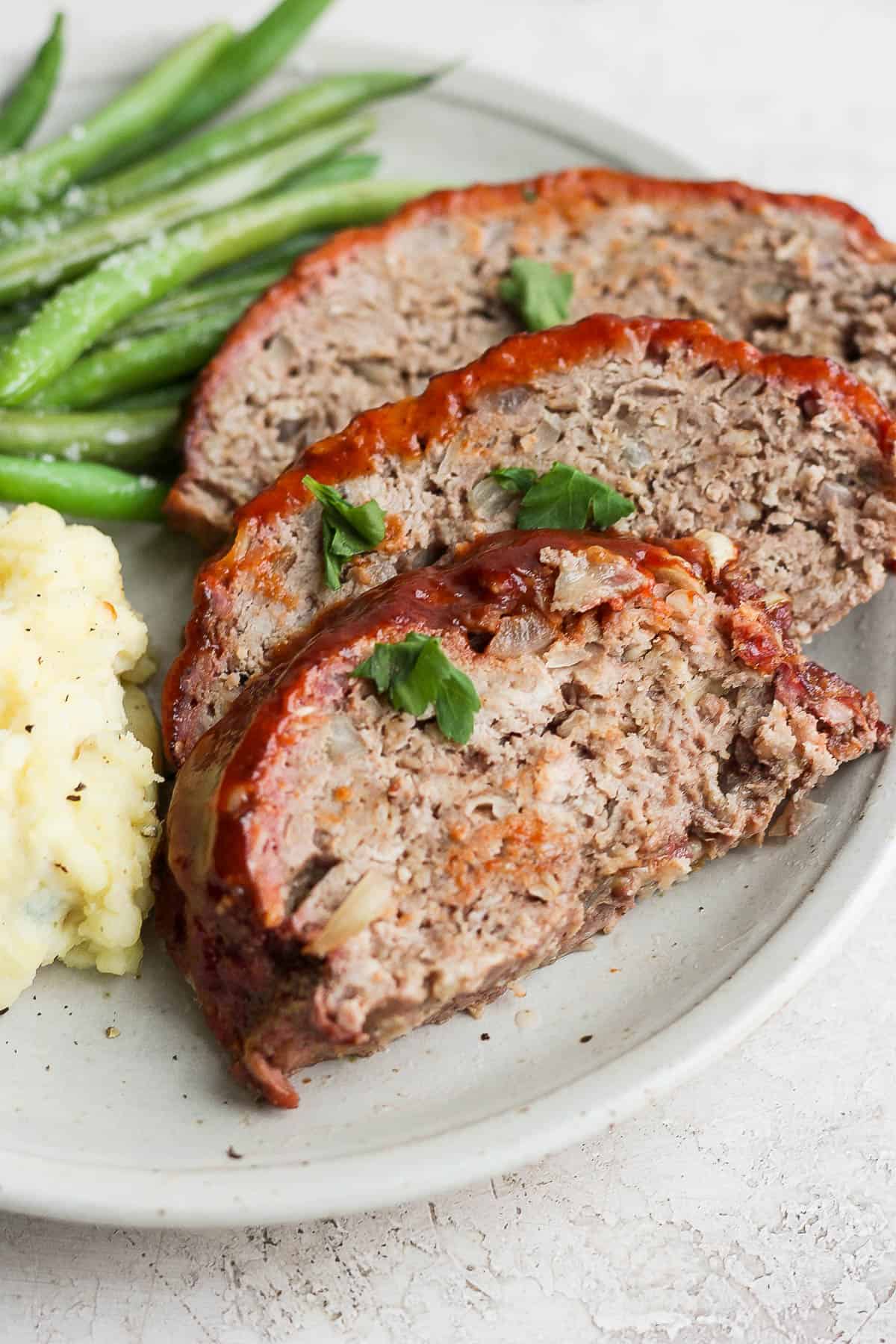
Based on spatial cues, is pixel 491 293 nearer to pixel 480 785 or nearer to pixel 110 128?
pixel 110 128

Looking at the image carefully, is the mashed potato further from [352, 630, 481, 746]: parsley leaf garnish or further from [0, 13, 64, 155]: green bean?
[0, 13, 64, 155]: green bean

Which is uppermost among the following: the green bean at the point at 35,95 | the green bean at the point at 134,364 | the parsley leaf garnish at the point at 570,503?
the green bean at the point at 35,95

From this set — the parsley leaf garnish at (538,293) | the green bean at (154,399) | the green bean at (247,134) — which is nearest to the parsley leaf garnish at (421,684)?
the parsley leaf garnish at (538,293)

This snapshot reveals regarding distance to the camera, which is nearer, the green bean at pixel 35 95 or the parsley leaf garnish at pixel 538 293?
the parsley leaf garnish at pixel 538 293

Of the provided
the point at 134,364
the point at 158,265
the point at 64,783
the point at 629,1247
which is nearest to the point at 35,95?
Answer: the point at 158,265

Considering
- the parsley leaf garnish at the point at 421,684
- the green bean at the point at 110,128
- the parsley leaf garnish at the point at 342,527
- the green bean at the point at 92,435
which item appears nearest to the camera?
the parsley leaf garnish at the point at 421,684

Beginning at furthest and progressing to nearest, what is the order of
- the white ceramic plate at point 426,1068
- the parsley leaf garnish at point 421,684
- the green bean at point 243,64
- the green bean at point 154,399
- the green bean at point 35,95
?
the green bean at point 243,64 < the green bean at point 35,95 < the green bean at point 154,399 < the parsley leaf garnish at point 421,684 < the white ceramic plate at point 426,1068

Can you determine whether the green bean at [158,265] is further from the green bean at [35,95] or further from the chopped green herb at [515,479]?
the chopped green herb at [515,479]

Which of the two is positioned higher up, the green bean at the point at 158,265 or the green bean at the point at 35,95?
the green bean at the point at 35,95
